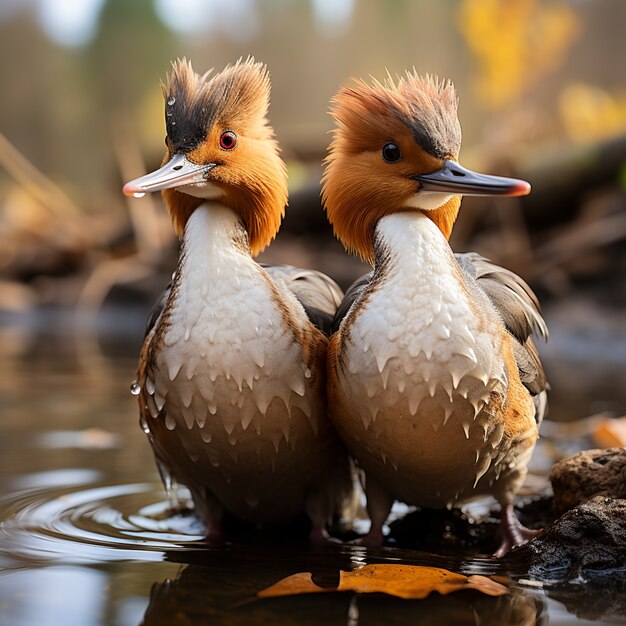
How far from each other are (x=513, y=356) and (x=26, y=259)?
9029mm

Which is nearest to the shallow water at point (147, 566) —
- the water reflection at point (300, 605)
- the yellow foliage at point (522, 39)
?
the water reflection at point (300, 605)

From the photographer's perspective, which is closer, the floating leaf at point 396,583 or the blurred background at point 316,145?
the floating leaf at point 396,583

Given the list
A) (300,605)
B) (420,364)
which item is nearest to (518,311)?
(420,364)

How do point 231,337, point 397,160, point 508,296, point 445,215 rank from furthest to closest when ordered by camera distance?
1. point 508,296
2. point 445,215
3. point 397,160
4. point 231,337

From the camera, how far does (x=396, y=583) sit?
6.87 ft

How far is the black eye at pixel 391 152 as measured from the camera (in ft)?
8.54

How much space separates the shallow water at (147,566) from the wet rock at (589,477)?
0.41 meters

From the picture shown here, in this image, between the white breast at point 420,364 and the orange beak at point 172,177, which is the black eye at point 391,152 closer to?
the white breast at point 420,364

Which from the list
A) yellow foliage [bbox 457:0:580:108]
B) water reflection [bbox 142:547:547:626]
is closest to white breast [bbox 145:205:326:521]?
water reflection [bbox 142:547:547:626]

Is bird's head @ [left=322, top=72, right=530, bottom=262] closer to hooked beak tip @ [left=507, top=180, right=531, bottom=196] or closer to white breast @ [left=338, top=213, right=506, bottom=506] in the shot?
hooked beak tip @ [left=507, top=180, right=531, bottom=196]

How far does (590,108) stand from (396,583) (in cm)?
991

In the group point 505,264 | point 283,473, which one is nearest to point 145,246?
point 505,264

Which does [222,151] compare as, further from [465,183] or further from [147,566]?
[147,566]

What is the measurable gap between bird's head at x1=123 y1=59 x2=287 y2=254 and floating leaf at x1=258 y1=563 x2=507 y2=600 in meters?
1.05
